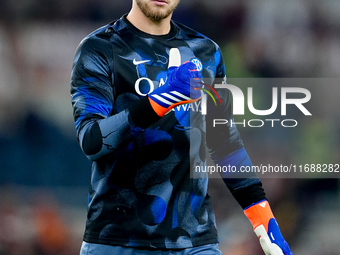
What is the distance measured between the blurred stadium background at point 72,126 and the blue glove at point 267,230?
2.91 meters

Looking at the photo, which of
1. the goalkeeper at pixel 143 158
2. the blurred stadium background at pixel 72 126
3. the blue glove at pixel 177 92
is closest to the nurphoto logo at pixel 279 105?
the blurred stadium background at pixel 72 126

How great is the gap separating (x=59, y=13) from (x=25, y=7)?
0.43m

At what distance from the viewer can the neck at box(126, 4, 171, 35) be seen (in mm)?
2408

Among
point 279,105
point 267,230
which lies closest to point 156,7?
point 267,230

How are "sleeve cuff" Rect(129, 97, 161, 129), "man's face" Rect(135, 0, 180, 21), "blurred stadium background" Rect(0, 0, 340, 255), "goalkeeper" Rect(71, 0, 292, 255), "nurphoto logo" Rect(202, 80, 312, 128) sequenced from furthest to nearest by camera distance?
"nurphoto logo" Rect(202, 80, 312, 128) < "blurred stadium background" Rect(0, 0, 340, 255) < "man's face" Rect(135, 0, 180, 21) < "goalkeeper" Rect(71, 0, 292, 255) < "sleeve cuff" Rect(129, 97, 161, 129)

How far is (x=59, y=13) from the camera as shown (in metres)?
5.78

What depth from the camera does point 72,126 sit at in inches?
225

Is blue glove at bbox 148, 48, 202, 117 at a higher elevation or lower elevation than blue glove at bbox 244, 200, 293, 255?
higher

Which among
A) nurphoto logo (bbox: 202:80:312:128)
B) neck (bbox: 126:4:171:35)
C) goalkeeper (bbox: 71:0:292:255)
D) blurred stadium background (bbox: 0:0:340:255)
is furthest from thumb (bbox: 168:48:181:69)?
blurred stadium background (bbox: 0:0:340:255)

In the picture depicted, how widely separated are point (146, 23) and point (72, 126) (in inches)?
137

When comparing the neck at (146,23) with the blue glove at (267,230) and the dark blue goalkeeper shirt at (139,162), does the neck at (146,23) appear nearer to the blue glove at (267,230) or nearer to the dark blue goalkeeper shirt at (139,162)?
the dark blue goalkeeper shirt at (139,162)

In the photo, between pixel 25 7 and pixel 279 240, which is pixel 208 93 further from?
pixel 25 7

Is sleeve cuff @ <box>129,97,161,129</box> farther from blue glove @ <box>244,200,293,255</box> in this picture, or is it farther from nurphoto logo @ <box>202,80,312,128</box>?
nurphoto logo @ <box>202,80,312,128</box>

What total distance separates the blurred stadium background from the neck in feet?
10.8
